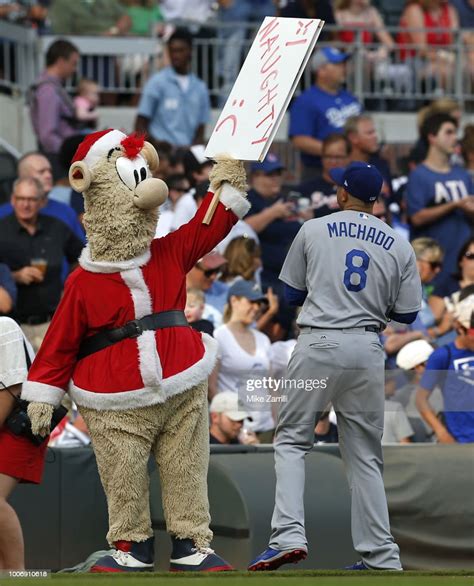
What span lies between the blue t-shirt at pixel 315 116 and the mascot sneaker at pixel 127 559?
6.59m

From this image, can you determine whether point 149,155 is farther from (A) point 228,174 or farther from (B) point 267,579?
(B) point 267,579

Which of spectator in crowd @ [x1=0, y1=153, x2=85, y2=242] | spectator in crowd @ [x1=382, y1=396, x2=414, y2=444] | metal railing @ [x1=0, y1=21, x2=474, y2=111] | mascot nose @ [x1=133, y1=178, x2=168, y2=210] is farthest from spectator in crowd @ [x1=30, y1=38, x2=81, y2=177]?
mascot nose @ [x1=133, y1=178, x2=168, y2=210]

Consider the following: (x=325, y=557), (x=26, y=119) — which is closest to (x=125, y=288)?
(x=325, y=557)

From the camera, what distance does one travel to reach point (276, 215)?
12.5 meters

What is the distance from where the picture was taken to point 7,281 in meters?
10.7

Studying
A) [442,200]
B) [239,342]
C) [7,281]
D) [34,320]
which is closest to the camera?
[239,342]

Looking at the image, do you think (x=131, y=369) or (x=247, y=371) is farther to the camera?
(x=247, y=371)

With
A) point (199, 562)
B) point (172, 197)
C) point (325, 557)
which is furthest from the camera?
point (172, 197)

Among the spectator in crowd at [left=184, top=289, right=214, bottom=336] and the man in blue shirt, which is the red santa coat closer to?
the spectator in crowd at [left=184, top=289, right=214, bottom=336]

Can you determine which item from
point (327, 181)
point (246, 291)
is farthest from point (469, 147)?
point (246, 291)

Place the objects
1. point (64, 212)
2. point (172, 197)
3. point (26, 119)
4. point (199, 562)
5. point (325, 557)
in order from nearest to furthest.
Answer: point (199, 562)
point (325, 557)
point (64, 212)
point (172, 197)
point (26, 119)

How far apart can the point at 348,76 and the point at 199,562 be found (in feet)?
31.6

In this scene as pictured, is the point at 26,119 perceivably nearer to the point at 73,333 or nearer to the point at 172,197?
the point at 172,197

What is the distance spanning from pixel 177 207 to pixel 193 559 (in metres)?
5.16
